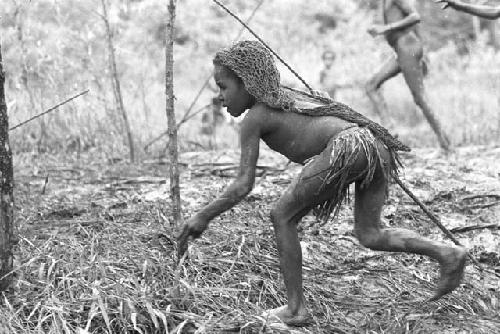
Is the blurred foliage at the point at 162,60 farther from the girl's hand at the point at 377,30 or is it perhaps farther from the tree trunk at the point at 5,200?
the tree trunk at the point at 5,200

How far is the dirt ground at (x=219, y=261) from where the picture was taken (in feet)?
11.5

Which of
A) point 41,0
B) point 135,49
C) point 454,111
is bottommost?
point 454,111

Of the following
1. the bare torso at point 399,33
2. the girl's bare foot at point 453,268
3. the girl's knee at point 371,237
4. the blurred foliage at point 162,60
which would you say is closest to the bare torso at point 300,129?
the girl's knee at point 371,237

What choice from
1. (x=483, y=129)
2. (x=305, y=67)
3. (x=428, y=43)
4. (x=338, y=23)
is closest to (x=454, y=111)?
(x=483, y=129)

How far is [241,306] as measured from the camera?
→ 374 centimetres

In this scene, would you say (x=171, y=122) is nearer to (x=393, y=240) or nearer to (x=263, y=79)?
(x=263, y=79)

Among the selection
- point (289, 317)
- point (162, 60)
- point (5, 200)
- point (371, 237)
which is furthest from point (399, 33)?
point (162, 60)

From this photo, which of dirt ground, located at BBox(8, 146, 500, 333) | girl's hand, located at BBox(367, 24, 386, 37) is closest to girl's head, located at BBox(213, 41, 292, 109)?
dirt ground, located at BBox(8, 146, 500, 333)

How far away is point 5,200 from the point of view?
369 cm

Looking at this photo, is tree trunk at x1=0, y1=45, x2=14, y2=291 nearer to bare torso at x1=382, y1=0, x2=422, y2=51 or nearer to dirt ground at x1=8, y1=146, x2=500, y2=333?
dirt ground at x1=8, y1=146, x2=500, y2=333

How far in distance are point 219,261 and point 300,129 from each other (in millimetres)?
1019

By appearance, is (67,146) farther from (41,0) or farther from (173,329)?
(173,329)

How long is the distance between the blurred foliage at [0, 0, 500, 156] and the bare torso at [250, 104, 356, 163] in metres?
3.29

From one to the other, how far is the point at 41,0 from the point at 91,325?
5.22 m
